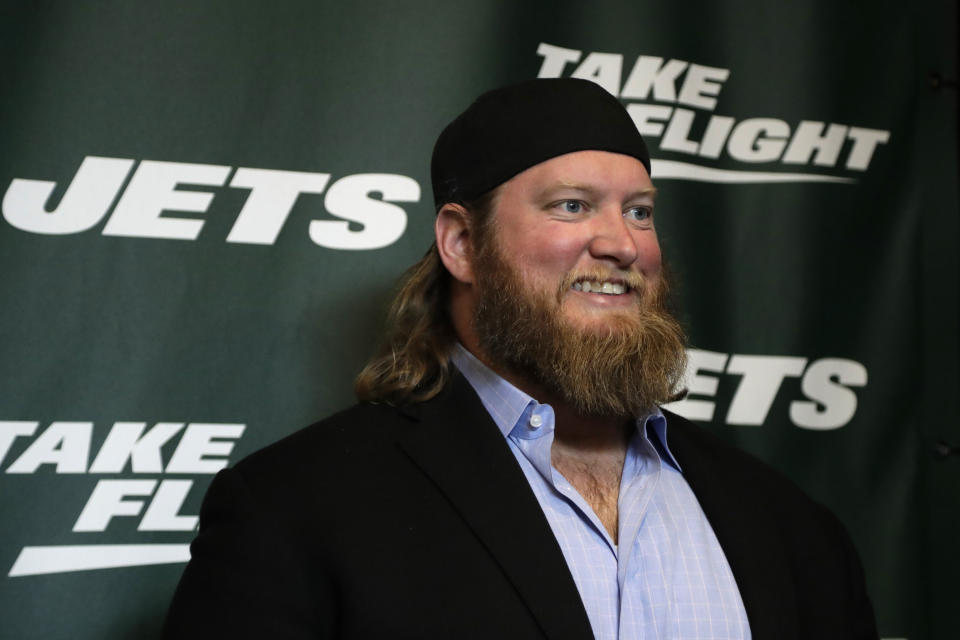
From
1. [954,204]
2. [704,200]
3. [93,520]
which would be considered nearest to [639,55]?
[704,200]

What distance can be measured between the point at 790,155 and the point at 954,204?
0.40m

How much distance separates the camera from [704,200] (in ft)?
7.56

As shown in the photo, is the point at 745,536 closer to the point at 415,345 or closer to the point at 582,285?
the point at 582,285

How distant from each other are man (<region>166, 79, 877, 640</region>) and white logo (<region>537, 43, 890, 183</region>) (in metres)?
0.53

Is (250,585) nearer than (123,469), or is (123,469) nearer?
(250,585)

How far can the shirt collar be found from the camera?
5.19ft

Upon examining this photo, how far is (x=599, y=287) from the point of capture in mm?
1604

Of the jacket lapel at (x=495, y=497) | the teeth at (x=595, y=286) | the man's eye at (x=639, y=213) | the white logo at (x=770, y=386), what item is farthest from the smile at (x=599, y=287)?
the white logo at (x=770, y=386)

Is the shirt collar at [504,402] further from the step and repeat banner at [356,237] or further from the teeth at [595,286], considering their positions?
the step and repeat banner at [356,237]

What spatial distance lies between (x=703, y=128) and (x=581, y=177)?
0.80 m

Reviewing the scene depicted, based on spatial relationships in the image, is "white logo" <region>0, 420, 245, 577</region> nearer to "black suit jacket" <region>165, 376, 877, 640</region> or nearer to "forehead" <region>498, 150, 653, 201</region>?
"black suit jacket" <region>165, 376, 877, 640</region>

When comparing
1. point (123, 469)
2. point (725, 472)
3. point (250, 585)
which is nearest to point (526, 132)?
point (725, 472)

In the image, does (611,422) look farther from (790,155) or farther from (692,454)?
(790,155)

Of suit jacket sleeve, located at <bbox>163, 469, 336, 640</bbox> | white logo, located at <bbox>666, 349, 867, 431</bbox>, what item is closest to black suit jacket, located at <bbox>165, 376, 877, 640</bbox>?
suit jacket sleeve, located at <bbox>163, 469, 336, 640</bbox>
